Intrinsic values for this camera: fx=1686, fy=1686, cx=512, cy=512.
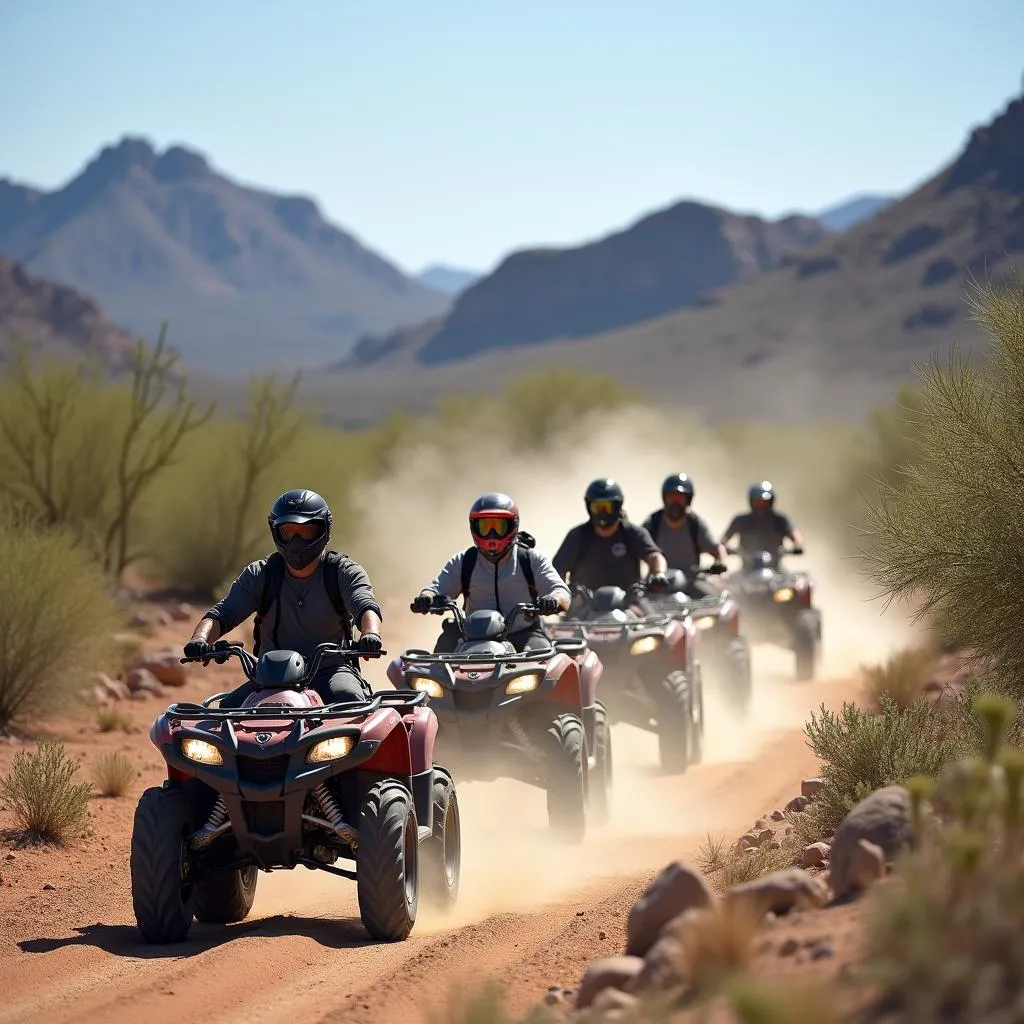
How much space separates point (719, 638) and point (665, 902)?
10.9 metres

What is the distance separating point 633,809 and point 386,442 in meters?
37.2

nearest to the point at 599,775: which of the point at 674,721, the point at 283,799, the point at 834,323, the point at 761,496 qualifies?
the point at 674,721

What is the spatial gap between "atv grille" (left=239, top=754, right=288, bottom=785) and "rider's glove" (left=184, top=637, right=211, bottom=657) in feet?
3.51

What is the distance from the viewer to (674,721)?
14883 mm

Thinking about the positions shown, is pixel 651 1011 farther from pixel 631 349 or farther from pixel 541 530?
pixel 631 349

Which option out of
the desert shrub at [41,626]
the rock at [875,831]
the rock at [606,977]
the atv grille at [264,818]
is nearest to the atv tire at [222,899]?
the atv grille at [264,818]

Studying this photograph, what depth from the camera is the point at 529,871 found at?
10.8 m

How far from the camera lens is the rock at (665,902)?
22.5 feet

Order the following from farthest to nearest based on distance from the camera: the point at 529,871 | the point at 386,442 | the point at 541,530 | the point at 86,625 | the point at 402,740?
the point at 386,442
the point at 541,530
the point at 86,625
the point at 529,871
the point at 402,740

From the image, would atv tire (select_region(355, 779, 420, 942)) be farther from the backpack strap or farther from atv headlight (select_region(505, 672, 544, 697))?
atv headlight (select_region(505, 672, 544, 697))

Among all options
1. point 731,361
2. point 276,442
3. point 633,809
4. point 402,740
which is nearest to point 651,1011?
point 402,740

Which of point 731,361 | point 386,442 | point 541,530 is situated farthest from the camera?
point 731,361

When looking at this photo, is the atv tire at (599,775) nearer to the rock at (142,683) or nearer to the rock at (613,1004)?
the rock at (613,1004)

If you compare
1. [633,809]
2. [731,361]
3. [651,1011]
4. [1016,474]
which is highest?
[731,361]
